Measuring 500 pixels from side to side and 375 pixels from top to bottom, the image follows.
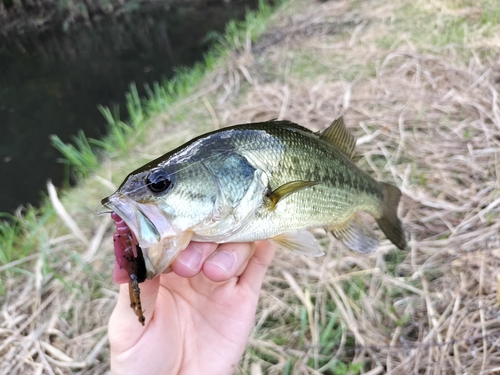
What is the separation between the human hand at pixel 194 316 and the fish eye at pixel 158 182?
26 centimetres

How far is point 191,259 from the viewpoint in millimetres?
1340

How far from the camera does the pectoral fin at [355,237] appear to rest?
5.88 ft

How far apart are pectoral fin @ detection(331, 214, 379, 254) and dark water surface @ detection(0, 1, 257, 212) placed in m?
5.89

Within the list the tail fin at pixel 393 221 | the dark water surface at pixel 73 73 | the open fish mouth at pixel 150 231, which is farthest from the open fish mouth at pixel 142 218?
the dark water surface at pixel 73 73

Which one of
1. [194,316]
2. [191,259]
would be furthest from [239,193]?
[194,316]

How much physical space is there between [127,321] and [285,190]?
0.74 meters

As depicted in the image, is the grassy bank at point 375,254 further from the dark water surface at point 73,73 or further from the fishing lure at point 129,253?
the dark water surface at point 73,73

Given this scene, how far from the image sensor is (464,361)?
183cm

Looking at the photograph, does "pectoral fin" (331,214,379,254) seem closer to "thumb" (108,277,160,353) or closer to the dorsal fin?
the dorsal fin

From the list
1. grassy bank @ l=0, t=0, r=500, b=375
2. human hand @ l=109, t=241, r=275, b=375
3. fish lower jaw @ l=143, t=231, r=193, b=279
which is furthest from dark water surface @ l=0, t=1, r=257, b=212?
fish lower jaw @ l=143, t=231, r=193, b=279

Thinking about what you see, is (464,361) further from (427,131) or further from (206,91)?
(206,91)

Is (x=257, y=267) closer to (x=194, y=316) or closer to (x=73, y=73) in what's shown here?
(x=194, y=316)

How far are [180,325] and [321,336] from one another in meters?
0.86

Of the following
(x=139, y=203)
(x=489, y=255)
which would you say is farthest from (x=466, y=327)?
(x=139, y=203)
